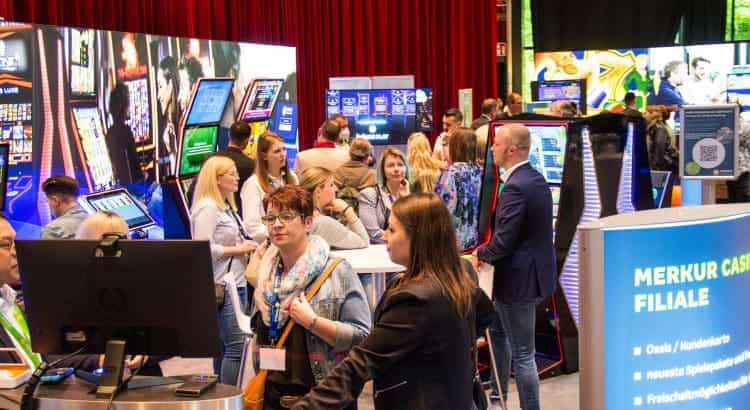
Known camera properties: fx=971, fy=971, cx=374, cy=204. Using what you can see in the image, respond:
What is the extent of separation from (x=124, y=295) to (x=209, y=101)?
537 cm

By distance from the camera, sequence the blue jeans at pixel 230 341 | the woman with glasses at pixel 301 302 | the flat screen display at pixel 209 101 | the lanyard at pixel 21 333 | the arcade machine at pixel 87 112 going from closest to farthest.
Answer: the lanyard at pixel 21 333, the woman with glasses at pixel 301 302, the blue jeans at pixel 230 341, the arcade machine at pixel 87 112, the flat screen display at pixel 209 101

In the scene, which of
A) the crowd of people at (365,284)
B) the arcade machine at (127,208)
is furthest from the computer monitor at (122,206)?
the crowd of people at (365,284)

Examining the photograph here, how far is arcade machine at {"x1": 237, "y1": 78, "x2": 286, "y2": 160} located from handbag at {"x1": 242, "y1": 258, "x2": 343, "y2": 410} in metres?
5.23

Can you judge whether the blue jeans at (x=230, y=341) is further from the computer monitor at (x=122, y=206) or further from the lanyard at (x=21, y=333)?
the computer monitor at (x=122, y=206)

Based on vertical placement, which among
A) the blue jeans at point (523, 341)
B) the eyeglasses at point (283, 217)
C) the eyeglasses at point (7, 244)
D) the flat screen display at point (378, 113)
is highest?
the flat screen display at point (378, 113)

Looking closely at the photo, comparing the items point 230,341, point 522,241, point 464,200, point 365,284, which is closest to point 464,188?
point 464,200

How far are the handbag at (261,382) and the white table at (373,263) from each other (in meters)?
1.23

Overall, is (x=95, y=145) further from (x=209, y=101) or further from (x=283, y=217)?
(x=283, y=217)

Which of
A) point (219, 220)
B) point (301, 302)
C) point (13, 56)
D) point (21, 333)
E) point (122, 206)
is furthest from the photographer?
point (122, 206)

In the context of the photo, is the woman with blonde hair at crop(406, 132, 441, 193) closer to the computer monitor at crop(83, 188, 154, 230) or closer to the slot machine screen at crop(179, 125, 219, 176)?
the slot machine screen at crop(179, 125, 219, 176)

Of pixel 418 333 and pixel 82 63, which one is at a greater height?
pixel 82 63

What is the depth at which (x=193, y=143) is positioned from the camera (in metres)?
7.44

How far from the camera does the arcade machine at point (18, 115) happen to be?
5.34m

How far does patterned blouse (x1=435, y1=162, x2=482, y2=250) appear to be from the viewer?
18.6 feet
